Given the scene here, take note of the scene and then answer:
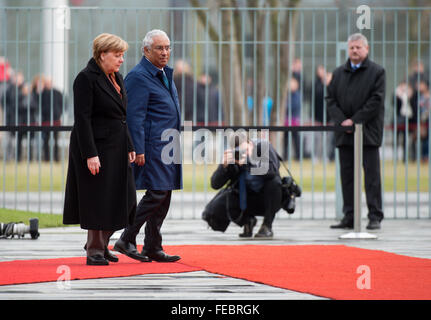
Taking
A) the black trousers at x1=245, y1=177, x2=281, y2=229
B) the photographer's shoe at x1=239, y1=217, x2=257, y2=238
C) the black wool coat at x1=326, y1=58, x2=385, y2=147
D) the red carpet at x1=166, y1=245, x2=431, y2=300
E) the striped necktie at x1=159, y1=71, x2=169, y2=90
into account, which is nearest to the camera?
the red carpet at x1=166, y1=245, x2=431, y2=300

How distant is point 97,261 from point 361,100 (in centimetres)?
404

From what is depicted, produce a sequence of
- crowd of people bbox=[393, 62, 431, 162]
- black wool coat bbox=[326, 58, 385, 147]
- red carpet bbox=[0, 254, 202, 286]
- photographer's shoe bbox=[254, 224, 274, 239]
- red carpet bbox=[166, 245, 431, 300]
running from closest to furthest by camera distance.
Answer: red carpet bbox=[166, 245, 431, 300]
red carpet bbox=[0, 254, 202, 286]
photographer's shoe bbox=[254, 224, 274, 239]
black wool coat bbox=[326, 58, 385, 147]
crowd of people bbox=[393, 62, 431, 162]

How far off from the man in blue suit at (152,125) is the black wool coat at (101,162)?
114 millimetres

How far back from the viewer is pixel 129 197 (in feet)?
23.2

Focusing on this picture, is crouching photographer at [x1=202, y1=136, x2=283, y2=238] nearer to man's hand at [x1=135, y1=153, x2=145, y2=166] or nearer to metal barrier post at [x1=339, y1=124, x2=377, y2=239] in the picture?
metal barrier post at [x1=339, y1=124, x2=377, y2=239]

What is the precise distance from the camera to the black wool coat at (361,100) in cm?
1011

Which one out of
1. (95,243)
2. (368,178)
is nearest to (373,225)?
(368,178)

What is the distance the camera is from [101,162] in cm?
696

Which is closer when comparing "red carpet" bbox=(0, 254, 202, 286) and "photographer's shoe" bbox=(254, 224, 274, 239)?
"red carpet" bbox=(0, 254, 202, 286)

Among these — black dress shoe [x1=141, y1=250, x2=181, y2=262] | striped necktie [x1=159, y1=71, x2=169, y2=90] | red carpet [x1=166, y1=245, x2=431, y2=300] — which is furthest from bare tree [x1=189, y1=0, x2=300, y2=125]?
black dress shoe [x1=141, y1=250, x2=181, y2=262]

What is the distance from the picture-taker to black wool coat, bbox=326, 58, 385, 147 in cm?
1011

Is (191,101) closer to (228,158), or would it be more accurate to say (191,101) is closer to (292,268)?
(228,158)

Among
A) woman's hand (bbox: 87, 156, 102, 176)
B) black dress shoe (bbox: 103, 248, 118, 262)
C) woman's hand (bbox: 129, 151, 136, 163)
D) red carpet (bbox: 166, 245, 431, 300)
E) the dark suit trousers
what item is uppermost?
woman's hand (bbox: 129, 151, 136, 163)
